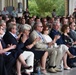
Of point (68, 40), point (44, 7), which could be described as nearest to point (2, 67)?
point (68, 40)

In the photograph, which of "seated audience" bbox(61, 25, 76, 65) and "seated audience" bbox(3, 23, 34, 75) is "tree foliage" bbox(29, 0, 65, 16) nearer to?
"seated audience" bbox(61, 25, 76, 65)

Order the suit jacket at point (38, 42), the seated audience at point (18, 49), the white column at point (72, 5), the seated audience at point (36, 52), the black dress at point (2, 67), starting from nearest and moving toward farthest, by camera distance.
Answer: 1. the black dress at point (2, 67)
2. the seated audience at point (18, 49)
3. the seated audience at point (36, 52)
4. the suit jacket at point (38, 42)
5. the white column at point (72, 5)

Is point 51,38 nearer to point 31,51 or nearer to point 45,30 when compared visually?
point 45,30

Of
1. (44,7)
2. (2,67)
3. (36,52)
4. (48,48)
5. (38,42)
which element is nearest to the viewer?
(2,67)

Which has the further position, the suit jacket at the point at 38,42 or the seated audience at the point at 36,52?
the suit jacket at the point at 38,42

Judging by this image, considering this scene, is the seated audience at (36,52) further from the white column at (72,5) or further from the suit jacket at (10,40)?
the white column at (72,5)

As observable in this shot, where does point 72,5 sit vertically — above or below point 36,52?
above

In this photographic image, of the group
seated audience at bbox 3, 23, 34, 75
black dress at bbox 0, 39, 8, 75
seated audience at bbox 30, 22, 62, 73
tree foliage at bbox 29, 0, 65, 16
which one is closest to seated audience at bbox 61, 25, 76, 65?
seated audience at bbox 30, 22, 62, 73

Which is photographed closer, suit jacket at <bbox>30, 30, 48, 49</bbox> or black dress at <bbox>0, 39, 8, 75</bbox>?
black dress at <bbox>0, 39, 8, 75</bbox>

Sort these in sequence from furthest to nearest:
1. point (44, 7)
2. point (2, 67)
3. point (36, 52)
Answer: point (44, 7), point (36, 52), point (2, 67)

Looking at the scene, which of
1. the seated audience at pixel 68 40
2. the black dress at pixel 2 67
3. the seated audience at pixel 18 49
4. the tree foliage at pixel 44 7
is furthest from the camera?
the tree foliage at pixel 44 7

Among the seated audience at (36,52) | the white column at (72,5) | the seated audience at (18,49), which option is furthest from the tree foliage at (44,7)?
the seated audience at (18,49)

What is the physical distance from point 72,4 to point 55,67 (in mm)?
19919

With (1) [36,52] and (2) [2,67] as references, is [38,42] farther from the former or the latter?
(2) [2,67]
